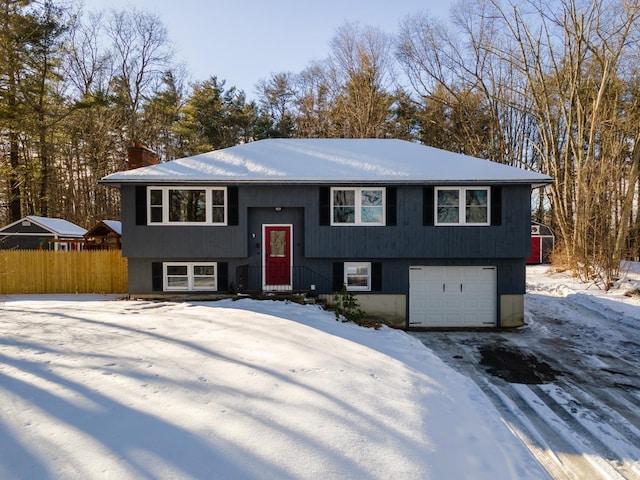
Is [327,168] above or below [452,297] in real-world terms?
above

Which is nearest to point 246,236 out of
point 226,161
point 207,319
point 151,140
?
point 226,161

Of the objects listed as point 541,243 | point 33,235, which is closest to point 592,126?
point 541,243

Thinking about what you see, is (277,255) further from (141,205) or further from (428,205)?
(428,205)

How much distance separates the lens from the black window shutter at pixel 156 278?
11836 millimetres

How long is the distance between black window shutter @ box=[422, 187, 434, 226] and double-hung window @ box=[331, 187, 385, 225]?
4.39ft

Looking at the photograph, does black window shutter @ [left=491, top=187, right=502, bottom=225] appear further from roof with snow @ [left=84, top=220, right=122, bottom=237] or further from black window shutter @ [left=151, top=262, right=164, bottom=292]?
roof with snow @ [left=84, top=220, right=122, bottom=237]

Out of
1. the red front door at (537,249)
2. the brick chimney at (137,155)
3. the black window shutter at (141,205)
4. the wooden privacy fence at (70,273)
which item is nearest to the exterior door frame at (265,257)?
the black window shutter at (141,205)

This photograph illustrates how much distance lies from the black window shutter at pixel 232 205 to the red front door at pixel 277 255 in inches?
42.7

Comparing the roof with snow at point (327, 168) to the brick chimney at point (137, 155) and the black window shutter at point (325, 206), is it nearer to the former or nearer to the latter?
the black window shutter at point (325, 206)

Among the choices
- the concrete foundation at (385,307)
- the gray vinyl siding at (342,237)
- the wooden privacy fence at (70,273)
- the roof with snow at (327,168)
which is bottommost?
the concrete foundation at (385,307)

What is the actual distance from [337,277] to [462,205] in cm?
476

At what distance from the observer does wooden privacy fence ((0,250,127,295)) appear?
46.6 feet

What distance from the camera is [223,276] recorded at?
11.8 m

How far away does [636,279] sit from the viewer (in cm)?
1531
